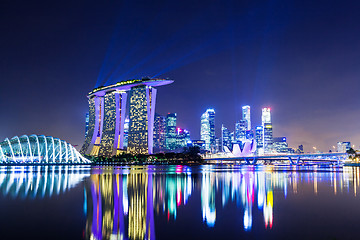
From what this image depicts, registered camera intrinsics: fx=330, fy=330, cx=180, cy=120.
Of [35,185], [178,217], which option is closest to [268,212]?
[178,217]

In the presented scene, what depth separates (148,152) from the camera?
143m

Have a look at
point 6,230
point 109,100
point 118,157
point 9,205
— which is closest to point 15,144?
point 118,157

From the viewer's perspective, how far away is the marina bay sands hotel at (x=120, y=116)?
139000mm

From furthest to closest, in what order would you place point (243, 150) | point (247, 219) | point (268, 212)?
point (243, 150)
point (268, 212)
point (247, 219)

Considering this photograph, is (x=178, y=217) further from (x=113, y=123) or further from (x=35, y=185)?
(x=113, y=123)

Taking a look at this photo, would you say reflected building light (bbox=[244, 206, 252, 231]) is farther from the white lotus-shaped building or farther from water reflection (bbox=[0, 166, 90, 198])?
the white lotus-shaped building

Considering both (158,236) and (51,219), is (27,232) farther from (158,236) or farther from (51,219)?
(158,236)

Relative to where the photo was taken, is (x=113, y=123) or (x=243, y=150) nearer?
(x=113, y=123)

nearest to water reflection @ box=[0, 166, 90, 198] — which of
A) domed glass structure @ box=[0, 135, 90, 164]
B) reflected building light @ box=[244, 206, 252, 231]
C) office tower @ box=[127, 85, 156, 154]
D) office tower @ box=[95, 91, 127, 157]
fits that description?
reflected building light @ box=[244, 206, 252, 231]

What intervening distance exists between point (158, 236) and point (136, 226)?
5.84 feet

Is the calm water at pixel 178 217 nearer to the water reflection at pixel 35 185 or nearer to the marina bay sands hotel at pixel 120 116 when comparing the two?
the water reflection at pixel 35 185

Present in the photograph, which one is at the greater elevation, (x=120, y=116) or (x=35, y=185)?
(x=120, y=116)

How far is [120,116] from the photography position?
484ft

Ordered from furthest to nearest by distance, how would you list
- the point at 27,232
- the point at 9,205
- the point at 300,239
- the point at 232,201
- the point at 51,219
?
the point at 232,201
the point at 9,205
the point at 51,219
the point at 27,232
the point at 300,239
